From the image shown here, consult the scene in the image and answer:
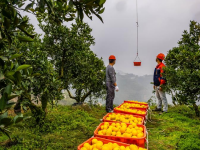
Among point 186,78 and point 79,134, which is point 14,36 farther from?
point 186,78

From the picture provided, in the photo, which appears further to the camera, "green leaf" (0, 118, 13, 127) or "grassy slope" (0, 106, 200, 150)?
"grassy slope" (0, 106, 200, 150)

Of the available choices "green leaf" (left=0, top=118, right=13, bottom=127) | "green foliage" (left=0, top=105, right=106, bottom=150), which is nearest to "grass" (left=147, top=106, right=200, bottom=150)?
"green foliage" (left=0, top=105, right=106, bottom=150)

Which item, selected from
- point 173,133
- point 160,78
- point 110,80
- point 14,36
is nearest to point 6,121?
point 14,36

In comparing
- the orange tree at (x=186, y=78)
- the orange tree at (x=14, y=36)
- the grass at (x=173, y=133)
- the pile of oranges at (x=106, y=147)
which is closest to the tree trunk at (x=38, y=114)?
the pile of oranges at (x=106, y=147)

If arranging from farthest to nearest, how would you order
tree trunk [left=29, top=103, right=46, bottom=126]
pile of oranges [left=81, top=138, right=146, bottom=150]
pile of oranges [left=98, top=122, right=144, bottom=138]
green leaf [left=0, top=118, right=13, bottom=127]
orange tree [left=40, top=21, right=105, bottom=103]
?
1. orange tree [left=40, top=21, right=105, bottom=103]
2. tree trunk [left=29, top=103, right=46, bottom=126]
3. pile of oranges [left=98, top=122, right=144, bottom=138]
4. pile of oranges [left=81, top=138, right=146, bottom=150]
5. green leaf [left=0, top=118, right=13, bottom=127]

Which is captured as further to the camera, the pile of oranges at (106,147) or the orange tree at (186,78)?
the orange tree at (186,78)

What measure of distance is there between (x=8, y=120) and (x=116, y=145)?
89.6 inches

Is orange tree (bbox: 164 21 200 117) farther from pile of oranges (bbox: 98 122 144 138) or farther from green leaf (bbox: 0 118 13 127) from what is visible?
green leaf (bbox: 0 118 13 127)

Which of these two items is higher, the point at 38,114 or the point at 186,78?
the point at 186,78

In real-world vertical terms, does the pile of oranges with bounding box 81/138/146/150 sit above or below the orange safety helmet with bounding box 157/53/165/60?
below

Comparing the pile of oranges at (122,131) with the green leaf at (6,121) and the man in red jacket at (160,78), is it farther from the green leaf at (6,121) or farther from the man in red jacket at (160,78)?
the man in red jacket at (160,78)

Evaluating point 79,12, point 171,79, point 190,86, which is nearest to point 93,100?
point 171,79

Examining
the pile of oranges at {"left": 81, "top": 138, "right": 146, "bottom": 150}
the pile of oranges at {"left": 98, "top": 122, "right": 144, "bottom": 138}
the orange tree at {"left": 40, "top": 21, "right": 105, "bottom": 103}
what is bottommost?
the pile of oranges at {"left": 81, "top": 138, "right": 146, "bottom": 150}

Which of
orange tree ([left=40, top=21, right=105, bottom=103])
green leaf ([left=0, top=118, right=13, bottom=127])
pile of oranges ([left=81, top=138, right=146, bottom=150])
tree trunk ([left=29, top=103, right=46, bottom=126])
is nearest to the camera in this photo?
green leaf ([left=0, top=118, right=13, bottom=127])
